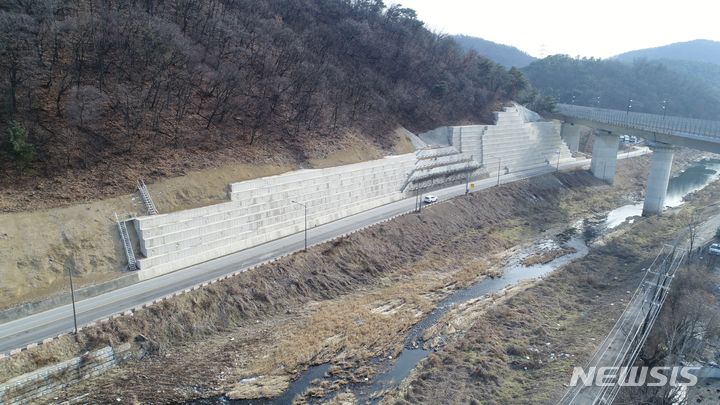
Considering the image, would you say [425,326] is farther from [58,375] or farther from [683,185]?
[683,185]

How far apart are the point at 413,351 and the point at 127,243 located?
19.0 metres

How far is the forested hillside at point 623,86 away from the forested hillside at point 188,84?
83312 millimetres

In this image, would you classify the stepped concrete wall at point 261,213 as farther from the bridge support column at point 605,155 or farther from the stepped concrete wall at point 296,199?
the bridge support column at point 605,155

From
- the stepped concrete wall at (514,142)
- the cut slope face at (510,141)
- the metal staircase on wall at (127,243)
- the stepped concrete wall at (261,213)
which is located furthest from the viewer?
the stepped concrete wall at (514,142)

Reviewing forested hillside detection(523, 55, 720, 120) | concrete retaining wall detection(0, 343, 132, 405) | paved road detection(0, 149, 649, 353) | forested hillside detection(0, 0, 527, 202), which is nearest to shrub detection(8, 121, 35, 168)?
forested hillside detection(0, 0, 527, 202)

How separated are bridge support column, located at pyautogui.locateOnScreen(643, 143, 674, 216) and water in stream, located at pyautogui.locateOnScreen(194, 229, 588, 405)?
19.9 m

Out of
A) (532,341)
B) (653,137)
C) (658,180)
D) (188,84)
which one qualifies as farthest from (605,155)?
(188,84)

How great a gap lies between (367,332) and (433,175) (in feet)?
102

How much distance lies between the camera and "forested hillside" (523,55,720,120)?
134 m

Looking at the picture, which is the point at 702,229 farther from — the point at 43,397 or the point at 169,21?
the point at 169,21

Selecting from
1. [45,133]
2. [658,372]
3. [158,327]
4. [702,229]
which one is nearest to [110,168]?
[45,133]

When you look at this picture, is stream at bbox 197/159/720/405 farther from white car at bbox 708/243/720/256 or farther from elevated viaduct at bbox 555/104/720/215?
white car at bbox 708/243/720/256

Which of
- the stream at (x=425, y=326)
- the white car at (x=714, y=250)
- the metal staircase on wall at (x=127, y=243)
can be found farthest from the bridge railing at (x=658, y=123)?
the metal staircase on wall at (x=127, y=243)

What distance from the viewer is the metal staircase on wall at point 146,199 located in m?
30.6
